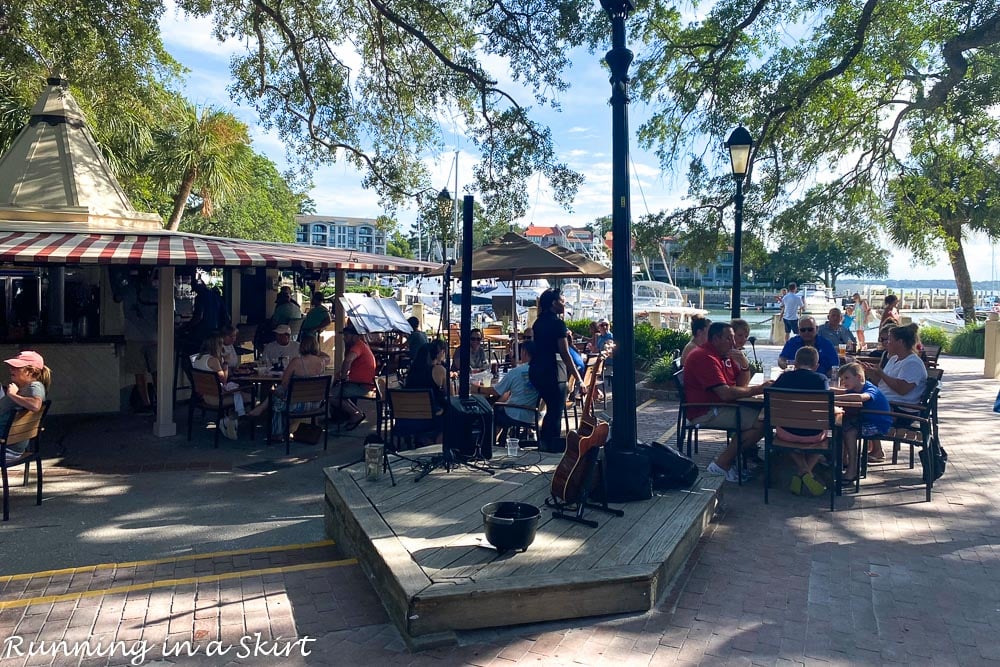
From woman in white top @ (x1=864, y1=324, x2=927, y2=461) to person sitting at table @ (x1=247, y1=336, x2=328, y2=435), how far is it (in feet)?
19.2

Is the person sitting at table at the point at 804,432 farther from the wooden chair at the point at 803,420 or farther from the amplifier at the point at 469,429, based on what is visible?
the amplifier at the point at 469,429

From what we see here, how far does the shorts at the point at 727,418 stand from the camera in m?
6.54

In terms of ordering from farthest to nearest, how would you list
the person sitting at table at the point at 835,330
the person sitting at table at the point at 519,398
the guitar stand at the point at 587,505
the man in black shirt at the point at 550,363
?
the person sitting at table at the point at 835,330
the person sitting at table at the point at 519,398
the man in black shirt at the point at 550,363
the guitar stand at the point at 587,505

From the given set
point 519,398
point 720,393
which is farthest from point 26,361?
point 720,393

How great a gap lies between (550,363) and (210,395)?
392cm

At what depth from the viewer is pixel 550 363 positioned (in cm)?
712

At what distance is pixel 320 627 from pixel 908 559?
3663mm

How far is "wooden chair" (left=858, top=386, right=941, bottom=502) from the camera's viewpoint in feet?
20.2

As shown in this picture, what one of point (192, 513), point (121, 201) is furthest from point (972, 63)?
point (121, 201)

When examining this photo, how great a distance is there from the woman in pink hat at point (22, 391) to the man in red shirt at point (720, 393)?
553 centimetres

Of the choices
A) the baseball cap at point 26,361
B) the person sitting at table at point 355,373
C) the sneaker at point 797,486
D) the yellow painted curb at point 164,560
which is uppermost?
the baseball cap at point 26,361

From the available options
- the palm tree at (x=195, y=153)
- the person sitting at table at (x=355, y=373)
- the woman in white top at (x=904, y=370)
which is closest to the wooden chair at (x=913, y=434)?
the woman in white top at (x=904, y=370)

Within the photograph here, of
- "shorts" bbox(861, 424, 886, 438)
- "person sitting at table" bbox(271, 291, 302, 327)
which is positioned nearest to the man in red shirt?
"shorts" bbox(861, 424, 886, 438)

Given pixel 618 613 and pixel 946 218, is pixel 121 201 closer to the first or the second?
pixel 618 613
